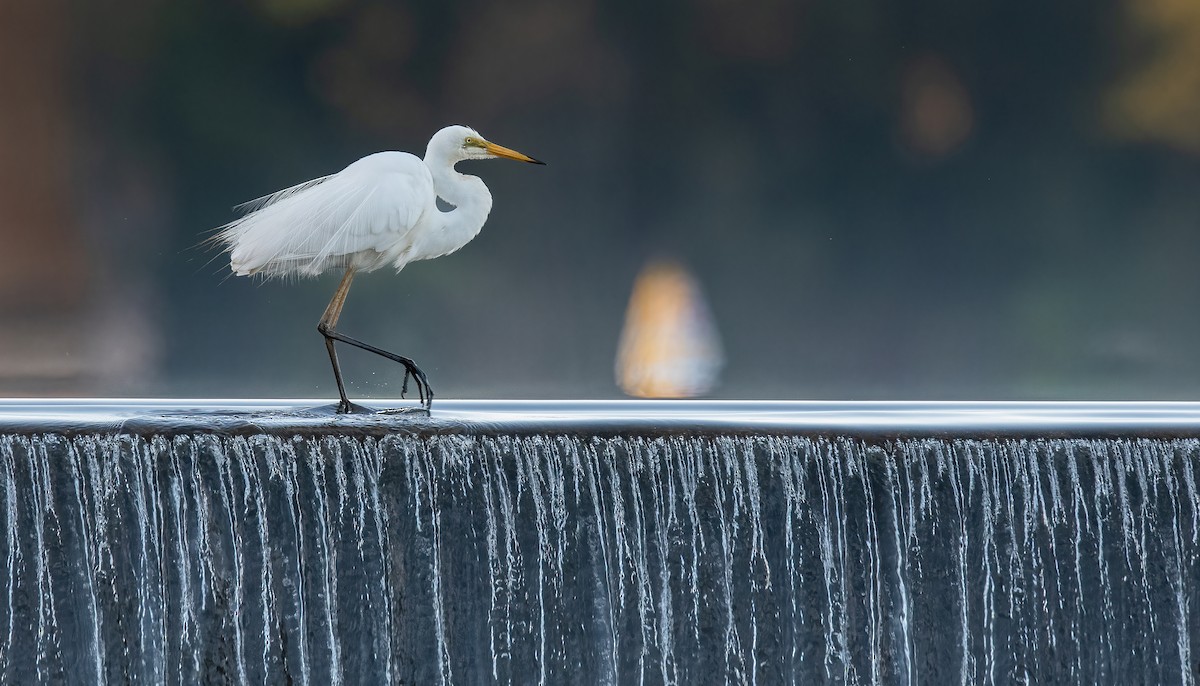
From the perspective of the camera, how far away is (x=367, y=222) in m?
2.17

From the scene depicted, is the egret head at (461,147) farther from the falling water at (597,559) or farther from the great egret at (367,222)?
the falling water at (597,559)

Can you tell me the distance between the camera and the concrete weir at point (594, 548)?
6.08 ft

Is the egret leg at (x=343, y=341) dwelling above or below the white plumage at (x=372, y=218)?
below

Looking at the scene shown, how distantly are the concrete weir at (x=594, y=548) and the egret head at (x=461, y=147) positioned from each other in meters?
0.55

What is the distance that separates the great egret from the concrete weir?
0.96ft

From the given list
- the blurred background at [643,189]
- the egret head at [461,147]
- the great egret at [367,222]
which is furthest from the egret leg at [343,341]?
the blurred background at [643,189]

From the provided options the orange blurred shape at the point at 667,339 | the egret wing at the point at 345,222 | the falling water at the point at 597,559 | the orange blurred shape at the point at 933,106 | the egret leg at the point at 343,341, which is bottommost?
the falling water at the point at 597,559

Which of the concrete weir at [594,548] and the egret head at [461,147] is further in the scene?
the egret head at [461,147]

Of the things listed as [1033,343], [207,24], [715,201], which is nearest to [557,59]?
[715,201]

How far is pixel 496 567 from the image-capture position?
1961mm

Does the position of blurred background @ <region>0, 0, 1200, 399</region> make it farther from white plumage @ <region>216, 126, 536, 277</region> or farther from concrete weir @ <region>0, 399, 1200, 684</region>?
concrete weir @ <region>0, 399, 1200, 684</region>

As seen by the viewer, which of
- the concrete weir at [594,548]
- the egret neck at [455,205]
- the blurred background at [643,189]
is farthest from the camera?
the blurred background at [643,189]

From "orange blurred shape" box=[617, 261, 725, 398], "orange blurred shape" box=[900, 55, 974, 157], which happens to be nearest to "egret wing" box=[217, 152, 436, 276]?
"orange blurred shape" box=[617, 261, 725, 398]

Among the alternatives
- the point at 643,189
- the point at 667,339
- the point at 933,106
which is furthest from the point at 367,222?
the point at 933,106
